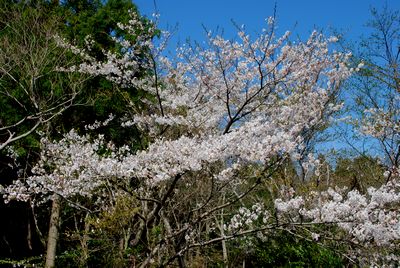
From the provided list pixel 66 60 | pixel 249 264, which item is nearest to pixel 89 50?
pixel 66 60

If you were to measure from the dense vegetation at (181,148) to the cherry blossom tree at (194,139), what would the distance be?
30 mm

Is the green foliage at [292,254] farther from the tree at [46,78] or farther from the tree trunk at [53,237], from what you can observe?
the tree trunk at [53,237]

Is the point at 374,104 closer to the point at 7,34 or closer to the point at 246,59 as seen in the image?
the point at 246,59

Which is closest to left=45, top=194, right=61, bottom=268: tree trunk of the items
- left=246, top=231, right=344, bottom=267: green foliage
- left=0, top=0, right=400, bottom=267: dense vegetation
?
left=0, top=0, right=400, bottom=267: dense vegetation

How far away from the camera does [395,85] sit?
8836 millimetres

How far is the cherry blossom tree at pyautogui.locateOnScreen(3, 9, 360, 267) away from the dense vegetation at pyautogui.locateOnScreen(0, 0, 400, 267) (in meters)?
0.03

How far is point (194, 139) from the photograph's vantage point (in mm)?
5551

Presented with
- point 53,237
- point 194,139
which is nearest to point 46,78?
point 53,237

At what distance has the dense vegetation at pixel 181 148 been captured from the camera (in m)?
5.04

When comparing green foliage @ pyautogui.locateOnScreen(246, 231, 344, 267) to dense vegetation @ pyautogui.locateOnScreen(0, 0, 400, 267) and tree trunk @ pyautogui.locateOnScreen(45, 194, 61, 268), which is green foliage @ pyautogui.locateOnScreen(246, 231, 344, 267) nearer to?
dense vegetation @ pyautogui.locateOnScreen(0, 0, 400, 267)

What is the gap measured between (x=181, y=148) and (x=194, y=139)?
20.4 inches

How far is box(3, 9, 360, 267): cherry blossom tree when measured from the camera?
5.05 metres

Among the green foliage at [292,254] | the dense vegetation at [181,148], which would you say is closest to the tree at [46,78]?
the dense vegetation at [181,148]

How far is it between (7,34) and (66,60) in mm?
1454
